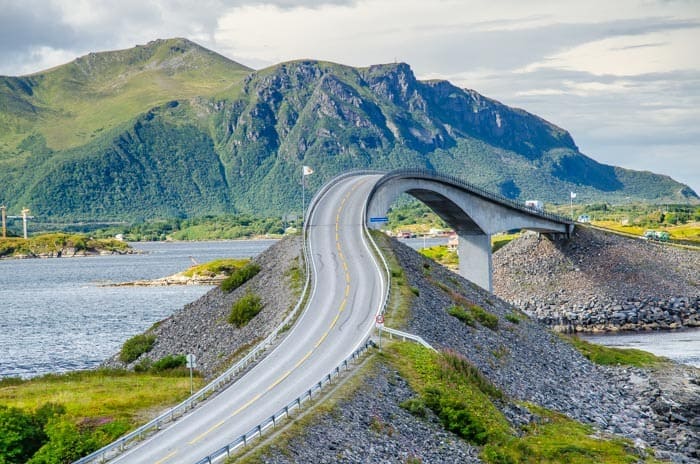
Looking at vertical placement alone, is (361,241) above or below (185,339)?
above

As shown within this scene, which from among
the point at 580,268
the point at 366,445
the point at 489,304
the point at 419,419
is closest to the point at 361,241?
the point at 489,304

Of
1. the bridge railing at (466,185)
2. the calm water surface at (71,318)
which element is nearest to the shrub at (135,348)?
the calm water surface at (71,318)

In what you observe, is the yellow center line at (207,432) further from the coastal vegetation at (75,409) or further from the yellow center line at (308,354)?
the coastal vegetation at (75,409)

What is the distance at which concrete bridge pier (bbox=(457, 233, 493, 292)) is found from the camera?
99.5m

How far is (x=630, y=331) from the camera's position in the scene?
96562 mm

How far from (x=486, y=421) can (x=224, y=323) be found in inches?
972

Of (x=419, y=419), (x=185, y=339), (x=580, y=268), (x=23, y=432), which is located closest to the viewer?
(x=23, y=432)

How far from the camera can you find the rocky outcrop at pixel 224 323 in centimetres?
5450

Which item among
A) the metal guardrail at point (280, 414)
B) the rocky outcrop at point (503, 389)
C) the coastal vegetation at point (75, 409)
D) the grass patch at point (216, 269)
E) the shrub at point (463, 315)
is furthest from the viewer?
the grass patch at point (216, 269)

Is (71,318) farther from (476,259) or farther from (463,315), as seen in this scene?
(463,315)

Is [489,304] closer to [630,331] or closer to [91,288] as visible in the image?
[630,331]

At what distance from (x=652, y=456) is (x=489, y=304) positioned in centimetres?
3037

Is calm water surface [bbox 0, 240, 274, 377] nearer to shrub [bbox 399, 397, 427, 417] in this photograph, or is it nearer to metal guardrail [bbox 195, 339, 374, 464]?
metal guardrail [bbox 195, 339, 374, 464]

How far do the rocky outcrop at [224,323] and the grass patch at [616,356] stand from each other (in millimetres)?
21927
